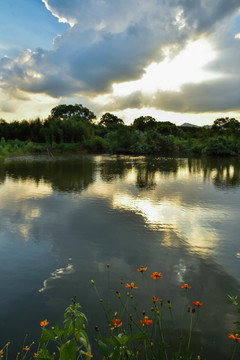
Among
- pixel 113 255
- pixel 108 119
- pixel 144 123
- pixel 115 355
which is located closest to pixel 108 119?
pixel 108 119

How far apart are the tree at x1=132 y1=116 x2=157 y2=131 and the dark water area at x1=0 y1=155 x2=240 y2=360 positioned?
8444 cm

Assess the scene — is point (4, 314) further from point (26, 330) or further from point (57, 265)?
point (57, 265)

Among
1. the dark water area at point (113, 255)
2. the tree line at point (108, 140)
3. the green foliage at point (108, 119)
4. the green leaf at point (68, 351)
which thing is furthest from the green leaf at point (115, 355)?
the green foliage at point (108, 119)

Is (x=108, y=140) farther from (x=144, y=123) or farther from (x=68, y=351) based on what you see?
(x=68, y=351)

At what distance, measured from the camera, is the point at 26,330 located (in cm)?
357

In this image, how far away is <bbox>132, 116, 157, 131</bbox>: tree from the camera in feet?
307

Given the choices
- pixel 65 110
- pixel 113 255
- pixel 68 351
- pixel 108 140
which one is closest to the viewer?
pixel 68 351

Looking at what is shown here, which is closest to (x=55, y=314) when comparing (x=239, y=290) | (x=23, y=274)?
(x=23, y=274)

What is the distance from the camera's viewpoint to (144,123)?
94750 millimetres

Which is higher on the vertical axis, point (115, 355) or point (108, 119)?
point (108, 119)

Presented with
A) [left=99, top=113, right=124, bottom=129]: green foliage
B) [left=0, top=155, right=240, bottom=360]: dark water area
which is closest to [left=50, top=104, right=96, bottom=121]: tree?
[left=99, top=113, right=124, bottom=129]: green foliage

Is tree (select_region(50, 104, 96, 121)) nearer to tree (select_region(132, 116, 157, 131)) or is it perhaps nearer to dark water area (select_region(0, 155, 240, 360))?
tree (select_region(132, 116, 157, 131))

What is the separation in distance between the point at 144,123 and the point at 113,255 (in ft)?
302

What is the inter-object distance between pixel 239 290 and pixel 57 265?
3.38 meters
